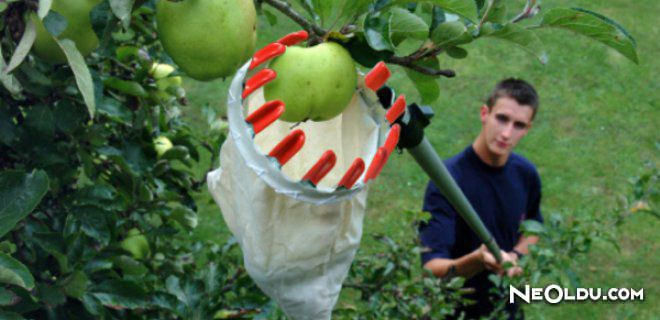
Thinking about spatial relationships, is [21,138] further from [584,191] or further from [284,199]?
[584,191]

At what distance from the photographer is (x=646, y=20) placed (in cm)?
682

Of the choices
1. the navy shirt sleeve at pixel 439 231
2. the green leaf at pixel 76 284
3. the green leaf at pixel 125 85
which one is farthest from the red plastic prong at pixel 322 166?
the navy shirt sleeve at pixel 439 231

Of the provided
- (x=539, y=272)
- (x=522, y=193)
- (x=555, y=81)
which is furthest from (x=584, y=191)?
(x=539, y=272)

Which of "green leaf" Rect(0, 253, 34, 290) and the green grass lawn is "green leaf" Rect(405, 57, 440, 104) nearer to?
"green leaf" Rect(0, 253, 34, 290)

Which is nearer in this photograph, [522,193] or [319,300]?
[319,300]

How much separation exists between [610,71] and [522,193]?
3.46 meters

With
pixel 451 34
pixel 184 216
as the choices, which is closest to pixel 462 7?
pixel 451 34

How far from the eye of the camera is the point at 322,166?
87cm

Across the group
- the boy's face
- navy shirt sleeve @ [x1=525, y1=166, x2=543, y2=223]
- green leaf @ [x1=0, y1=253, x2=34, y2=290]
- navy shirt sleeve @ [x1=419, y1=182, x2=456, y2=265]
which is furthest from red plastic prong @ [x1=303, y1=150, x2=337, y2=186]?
navy shirt sleeve @ [x1=525, y1=166, x2=543, y2=223]

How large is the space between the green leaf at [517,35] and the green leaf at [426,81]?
8 centimetres

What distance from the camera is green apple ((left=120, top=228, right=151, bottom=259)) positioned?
1715 millimetres

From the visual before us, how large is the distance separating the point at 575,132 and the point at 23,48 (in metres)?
5.07

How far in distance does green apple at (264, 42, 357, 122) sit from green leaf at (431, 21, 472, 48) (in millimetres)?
99

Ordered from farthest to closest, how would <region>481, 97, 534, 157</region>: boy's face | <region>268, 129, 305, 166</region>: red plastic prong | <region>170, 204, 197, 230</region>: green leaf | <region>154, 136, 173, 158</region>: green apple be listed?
<region>481, 97, 534, 157</region>: boy's face < <region>154, 136, 173, 158</region>: green apple < <region>170, 204, 197, 230</region>: green leaf < <region>268, 129, 305, 166</region>: red plastic prong
